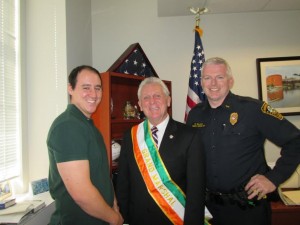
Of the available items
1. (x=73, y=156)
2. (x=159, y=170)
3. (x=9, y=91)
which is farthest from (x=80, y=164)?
(x=9, y=91)

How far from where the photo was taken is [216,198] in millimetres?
1438

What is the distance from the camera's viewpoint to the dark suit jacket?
126 centimetres

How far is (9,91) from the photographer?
1729 mm

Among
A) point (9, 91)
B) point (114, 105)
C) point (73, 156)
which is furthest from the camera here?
point (114, 105)

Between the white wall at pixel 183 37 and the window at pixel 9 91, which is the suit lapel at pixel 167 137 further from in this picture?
the white wall at pixel 183 37

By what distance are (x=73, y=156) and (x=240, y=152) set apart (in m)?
0.96

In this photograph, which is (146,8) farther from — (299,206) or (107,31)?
(299,206)

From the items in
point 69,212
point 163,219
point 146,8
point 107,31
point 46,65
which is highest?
point 146,8

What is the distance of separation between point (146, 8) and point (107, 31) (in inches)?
21.4

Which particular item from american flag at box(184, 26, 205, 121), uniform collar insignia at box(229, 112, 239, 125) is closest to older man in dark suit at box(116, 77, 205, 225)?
uniform collar insignia at box(229, 112, 239, 125)

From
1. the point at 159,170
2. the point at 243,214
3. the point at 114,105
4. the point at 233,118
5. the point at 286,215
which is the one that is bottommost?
the point at 286,215

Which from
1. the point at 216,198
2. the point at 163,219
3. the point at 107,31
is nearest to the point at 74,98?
the point at 163,219

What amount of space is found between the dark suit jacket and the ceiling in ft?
5.25

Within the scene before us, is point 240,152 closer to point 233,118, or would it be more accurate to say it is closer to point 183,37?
point 233,118
